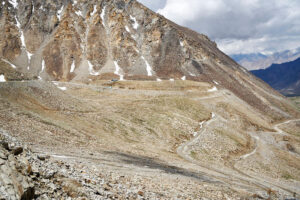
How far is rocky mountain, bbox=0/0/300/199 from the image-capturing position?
19.6 meters

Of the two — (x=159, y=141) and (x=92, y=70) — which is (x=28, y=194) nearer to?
(x=159, y=141)

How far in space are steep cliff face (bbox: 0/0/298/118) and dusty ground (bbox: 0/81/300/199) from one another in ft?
139

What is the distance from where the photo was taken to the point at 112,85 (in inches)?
4847

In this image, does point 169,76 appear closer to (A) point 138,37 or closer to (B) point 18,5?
(A) point 138,37

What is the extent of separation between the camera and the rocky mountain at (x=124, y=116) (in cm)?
1961

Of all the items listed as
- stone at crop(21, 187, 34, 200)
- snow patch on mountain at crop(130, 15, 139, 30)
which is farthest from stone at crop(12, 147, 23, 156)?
snow patch on mountain at crop(130, 15, 139, 30)

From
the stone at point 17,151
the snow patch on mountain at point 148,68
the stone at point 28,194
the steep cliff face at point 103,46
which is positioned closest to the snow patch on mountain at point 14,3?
the steep cliff face at point 103,46

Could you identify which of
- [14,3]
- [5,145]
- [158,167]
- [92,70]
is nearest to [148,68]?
[92,70]

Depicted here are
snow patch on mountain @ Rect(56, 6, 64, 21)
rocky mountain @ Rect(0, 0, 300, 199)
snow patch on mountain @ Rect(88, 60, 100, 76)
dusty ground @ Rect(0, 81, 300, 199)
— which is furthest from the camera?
snow patch on mountain @ Rect(56, 6, 64, 21)

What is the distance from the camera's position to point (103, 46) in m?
170

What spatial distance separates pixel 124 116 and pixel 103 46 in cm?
11647

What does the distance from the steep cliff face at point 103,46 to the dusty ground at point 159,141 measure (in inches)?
1673

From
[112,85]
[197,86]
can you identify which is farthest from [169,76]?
[112,85]

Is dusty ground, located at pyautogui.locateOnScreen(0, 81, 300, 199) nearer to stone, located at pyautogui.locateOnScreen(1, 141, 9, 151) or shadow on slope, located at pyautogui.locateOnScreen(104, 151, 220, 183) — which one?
shadow on slope, located at pyautogui.locateOnScreen(104, 151, 220, 183)
